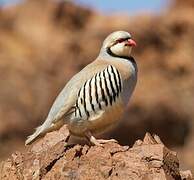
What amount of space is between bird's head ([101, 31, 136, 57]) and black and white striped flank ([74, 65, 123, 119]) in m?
0.49

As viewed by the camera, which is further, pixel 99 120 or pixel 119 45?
pixel 119 45

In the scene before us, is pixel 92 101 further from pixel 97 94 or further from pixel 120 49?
pixel 120 49

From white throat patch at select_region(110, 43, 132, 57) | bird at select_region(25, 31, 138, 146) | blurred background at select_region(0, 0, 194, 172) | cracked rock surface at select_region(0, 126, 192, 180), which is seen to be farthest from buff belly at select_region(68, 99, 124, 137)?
blurred background at select_region(0, 0, 194, 172)

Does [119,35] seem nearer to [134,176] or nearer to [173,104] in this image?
[134,176]

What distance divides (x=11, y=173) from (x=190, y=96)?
17.0 meters

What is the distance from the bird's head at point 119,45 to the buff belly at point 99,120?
714mm

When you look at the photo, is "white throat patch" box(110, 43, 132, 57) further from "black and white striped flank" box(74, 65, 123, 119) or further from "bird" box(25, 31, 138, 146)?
"black and white striped flank" box(74, 65, 123, 119)

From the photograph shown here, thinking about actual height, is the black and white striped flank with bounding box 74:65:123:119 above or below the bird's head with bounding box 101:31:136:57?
below

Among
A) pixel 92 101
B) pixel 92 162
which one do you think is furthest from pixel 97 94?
pixel 92 162

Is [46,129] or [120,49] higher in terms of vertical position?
[120,49]

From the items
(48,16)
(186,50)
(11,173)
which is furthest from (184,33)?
(11,173)

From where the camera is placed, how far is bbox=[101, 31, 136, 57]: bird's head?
376 inches

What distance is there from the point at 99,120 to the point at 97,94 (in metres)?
0.27

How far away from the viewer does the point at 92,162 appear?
7301 millimetres
